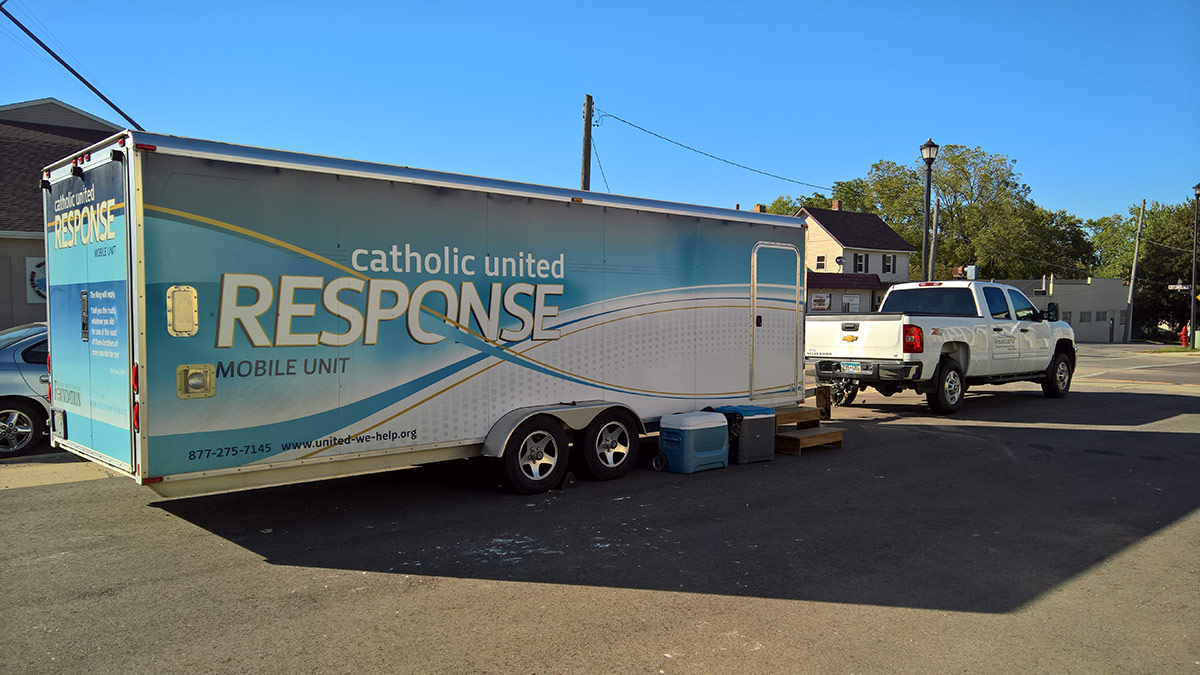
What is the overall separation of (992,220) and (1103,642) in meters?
66.2

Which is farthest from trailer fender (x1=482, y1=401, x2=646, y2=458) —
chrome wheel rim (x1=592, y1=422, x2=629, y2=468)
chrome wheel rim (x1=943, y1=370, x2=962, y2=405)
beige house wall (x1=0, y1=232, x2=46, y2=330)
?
beige house wall (x1=0, y1=232, x2=46, y2=330)

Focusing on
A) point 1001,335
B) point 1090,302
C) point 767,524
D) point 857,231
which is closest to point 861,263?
point 857,231

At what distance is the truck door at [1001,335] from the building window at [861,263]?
41303 mm

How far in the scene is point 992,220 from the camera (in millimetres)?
63000

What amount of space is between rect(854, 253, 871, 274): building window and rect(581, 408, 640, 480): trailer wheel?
Result: 49235 millimetres

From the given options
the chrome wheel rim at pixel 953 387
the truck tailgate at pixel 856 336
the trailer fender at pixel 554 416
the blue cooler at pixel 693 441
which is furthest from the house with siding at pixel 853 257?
the trailer fender at pixel 554 416

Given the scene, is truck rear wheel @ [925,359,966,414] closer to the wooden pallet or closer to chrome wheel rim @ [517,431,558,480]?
the wooden pallet

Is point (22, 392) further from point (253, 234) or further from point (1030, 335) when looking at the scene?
point (1030, 335)

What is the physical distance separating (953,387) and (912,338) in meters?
1.69

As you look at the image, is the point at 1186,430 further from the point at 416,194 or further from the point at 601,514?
the point at 416,194

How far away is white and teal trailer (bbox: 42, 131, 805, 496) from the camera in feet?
18.5

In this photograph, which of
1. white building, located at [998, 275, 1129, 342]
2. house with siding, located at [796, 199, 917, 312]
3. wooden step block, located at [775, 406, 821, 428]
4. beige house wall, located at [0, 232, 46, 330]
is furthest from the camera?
white building, located at [998, 275, 1129, 342]

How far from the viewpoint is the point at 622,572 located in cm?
541

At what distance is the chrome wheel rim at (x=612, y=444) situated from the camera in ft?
27.0
